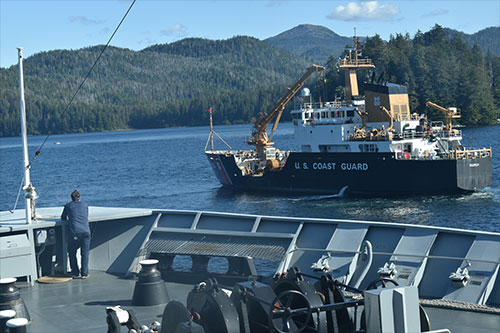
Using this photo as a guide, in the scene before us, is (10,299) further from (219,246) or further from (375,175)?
(375,175)

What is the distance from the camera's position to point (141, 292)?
25.4ft

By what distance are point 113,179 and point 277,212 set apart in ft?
100

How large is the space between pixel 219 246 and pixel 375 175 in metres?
33.0

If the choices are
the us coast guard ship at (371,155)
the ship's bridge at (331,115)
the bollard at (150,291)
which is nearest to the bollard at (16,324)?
the bollard at (150,291)

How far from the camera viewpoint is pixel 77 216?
9.11 m

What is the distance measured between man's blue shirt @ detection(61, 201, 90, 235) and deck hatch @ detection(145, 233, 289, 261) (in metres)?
0.98

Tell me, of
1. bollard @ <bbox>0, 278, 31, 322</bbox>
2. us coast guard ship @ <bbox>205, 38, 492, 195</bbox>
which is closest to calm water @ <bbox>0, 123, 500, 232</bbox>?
us coast guard ship @ <bbox>205, 38, 492, 195</bbox>

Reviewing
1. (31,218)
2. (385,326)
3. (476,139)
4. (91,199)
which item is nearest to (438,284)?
(385,326)

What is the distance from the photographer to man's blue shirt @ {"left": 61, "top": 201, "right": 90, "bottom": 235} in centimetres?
910

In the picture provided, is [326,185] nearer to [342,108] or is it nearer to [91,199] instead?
[342,108]

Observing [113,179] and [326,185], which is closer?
[326,185]

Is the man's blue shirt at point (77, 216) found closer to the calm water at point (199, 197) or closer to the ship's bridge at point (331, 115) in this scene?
the calm water at point (199, 197)

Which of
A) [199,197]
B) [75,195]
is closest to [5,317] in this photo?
[75,195]

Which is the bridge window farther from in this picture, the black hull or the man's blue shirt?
the man's blue shirt
